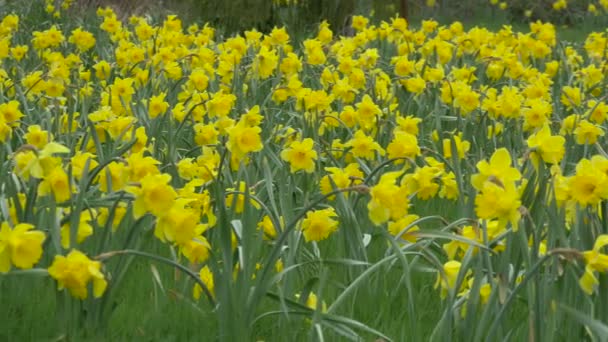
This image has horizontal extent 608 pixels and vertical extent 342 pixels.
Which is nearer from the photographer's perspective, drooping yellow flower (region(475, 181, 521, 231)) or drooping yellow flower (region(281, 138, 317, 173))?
drooping yellow flower (region(475, 181, 521, 231))

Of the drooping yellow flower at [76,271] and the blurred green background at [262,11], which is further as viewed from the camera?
the blurred green background at [262,11]

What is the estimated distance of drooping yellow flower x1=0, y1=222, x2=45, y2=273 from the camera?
1806 mm

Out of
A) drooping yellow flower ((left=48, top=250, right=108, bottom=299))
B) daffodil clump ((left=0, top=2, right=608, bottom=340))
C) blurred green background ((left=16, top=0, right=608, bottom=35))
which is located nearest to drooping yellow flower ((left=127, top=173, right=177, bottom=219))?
daffodil clump ((left=0, top=2, right=608, bottom=340))

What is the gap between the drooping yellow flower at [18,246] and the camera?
181 centimetres

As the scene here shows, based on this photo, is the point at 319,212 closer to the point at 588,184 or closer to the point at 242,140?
the point at 242,140

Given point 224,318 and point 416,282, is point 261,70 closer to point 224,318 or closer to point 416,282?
point 416,282

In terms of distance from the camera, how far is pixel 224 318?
207 centimetres

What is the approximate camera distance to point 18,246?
182cm

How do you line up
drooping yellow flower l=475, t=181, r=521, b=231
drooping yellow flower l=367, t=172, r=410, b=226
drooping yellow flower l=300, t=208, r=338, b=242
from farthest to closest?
drooping yellow flower l=300, t=208, r=338, b=242 < drooping yellow flower l=367, t=172, r=410, b=226 < drooping yellow flower l=475, t=181, r=521, b=231

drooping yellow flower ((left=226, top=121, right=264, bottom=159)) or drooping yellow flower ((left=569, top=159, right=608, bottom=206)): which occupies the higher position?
drooping yellow flower ((left=569, top=159, right=608, bottom=206))

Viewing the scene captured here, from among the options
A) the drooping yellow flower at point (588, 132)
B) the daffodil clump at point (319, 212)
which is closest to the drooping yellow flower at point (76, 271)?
the daffodil clump at point (319, 212)

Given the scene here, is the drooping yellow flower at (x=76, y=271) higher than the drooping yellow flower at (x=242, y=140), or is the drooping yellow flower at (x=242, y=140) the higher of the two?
the drooping yellow flower at (x=242, y=140)

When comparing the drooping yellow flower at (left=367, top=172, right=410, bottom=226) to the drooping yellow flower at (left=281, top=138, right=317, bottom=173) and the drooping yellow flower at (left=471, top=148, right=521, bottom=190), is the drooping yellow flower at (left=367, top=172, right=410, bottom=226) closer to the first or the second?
the drooping yellow flower at (left=471, top=148, right=521, bottom=190)

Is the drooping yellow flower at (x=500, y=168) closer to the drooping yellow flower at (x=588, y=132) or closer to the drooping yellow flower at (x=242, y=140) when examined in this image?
the drooping yellow flower at (x=242, y=140)
